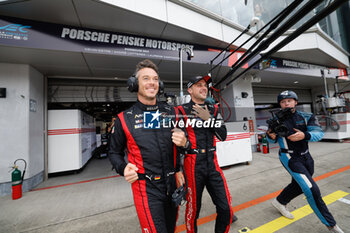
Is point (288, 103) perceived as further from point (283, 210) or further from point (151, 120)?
point (151, 120)

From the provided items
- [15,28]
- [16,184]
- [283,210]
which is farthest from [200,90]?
[16,184]

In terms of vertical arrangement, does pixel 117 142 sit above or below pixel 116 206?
above

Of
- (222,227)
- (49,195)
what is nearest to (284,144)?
(222,227)

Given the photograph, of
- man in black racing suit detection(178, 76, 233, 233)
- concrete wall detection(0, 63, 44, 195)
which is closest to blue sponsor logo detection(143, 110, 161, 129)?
man in black racing suit detection(178, 76, 233, 233)

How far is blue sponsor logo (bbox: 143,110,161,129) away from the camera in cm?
120

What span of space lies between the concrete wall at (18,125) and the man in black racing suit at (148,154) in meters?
4.02

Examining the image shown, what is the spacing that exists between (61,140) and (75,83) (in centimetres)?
210

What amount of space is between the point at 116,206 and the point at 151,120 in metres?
2.34

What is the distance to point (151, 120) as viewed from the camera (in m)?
1.20

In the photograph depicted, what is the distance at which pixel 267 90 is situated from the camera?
9102 millimetres

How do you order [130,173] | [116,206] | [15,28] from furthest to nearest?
[15,28], [116,206], [130,173]

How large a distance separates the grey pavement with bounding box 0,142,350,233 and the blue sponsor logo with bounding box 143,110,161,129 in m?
1.71

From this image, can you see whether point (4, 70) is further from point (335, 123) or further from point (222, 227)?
point (335, 123)

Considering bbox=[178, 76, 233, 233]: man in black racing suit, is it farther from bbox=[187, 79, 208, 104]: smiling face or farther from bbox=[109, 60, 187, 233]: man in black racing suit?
bbox=[109, 60, 187, 233]: man in black racing suit
